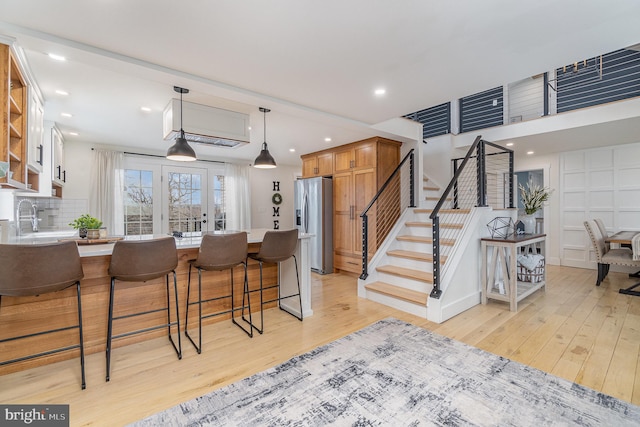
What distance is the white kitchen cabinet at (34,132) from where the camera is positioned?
2.52 meters

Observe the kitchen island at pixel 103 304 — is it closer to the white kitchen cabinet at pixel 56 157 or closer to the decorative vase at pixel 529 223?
the white kitchen cabinet at pixel 56 157

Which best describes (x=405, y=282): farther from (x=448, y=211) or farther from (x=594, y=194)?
(x=594, y=194)

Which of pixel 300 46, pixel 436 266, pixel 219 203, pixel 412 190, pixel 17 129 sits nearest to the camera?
pixel 300 46

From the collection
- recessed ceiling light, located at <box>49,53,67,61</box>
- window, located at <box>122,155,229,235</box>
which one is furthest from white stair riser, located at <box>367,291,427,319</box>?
recessed ceiling light, located at <box>49,53,67,61</box>

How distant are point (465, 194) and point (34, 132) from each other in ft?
19.9

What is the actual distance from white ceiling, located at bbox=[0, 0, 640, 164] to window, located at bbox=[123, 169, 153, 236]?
7.30 feet

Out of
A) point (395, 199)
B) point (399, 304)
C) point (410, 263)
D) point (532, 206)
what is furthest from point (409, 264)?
point (532, 206)

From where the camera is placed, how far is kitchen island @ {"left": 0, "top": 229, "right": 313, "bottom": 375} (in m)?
2.11

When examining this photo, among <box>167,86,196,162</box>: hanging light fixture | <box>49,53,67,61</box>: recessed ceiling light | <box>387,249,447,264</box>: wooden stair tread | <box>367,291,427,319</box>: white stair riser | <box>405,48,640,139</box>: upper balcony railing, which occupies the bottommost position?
<box>367,291,427,319</box>: white stair riser

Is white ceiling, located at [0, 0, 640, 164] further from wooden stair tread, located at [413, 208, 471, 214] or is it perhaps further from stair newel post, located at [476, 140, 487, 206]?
wooden stair tread, located at [413, 208, 471, 214]

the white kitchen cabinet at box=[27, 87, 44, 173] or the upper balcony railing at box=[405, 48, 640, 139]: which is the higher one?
the upper balcony railing at box=[405, 48, 640, 139]

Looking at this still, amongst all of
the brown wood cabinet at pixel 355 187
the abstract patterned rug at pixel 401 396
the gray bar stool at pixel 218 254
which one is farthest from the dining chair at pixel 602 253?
the gray bar stool at pixel 218 254

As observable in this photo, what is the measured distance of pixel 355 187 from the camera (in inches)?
195

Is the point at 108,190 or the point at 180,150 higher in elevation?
the point at 180,150
